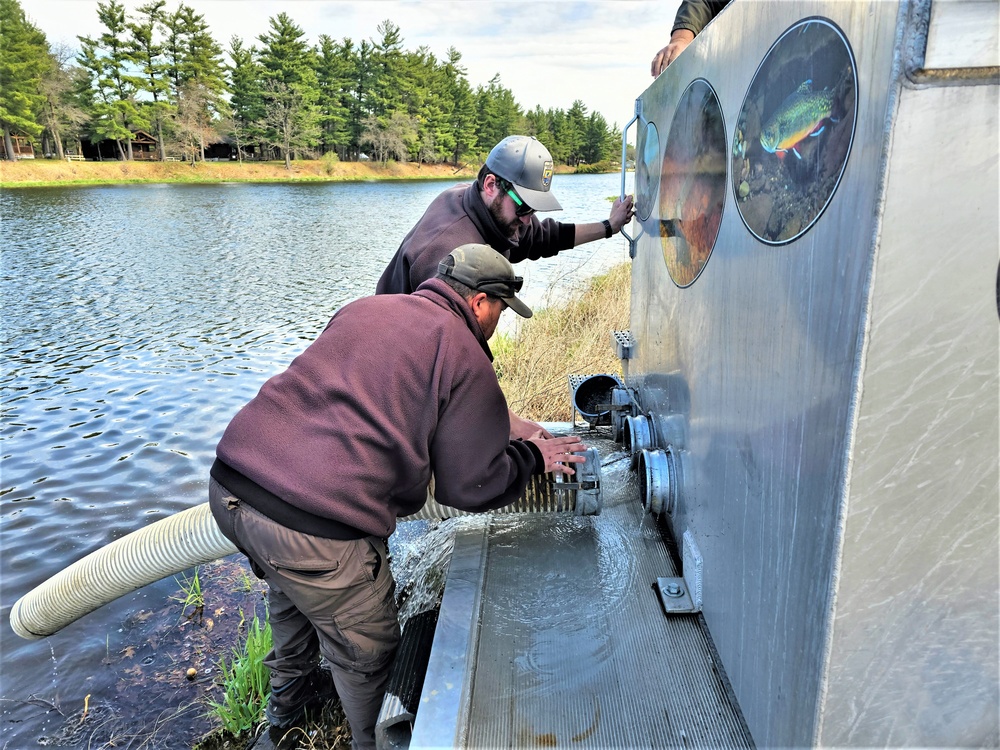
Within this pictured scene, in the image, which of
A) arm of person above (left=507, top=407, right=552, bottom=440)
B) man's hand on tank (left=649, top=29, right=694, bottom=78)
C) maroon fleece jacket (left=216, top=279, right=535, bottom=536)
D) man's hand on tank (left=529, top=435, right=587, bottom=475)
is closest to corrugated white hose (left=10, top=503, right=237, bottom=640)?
maroon fleece jacket (left=216, top=279, right=535, bottom=536)

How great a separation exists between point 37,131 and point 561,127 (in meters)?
53.1

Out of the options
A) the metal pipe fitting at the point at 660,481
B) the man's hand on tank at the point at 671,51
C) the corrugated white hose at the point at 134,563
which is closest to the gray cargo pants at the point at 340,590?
the corrugated white hose at the point at 134,563

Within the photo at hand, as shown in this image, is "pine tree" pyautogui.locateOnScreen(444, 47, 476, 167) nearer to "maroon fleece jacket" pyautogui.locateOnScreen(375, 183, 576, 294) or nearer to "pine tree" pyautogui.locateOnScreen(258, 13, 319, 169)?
"pine tree" pyautogui.locateOnScreen(258, 13, 319, 169)

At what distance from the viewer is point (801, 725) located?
5.49ft

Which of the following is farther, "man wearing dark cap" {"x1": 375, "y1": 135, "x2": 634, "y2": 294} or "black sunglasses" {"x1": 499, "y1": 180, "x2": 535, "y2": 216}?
"black sunglasses" {"x1": 499, "y1": 180, "x2": 535, "y2": 216}

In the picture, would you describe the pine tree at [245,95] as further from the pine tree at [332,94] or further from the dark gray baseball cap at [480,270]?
the dark gray baseball cap at [480,270]

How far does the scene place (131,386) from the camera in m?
9.58

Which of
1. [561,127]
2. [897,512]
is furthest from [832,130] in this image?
[561,127]

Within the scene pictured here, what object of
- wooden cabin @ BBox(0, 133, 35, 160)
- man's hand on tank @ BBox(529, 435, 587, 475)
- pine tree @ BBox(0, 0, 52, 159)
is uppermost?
pine tree @ BBox(0, 0, 52, 159)

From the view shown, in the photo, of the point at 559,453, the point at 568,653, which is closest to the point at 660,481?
the point at 559,453

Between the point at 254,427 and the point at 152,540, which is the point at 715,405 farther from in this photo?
the point at 152,540

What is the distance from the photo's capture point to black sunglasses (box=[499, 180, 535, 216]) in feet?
12.7

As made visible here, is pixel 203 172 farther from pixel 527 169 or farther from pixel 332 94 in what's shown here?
pixel 527 169

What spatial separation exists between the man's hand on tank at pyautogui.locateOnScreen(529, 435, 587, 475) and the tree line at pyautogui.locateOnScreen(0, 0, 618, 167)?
4970 cm
